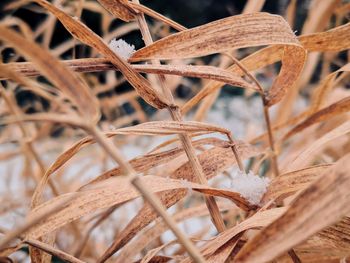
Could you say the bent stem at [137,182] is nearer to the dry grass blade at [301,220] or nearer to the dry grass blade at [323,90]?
the dry grass blade at [301,220]

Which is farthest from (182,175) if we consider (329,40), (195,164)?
(329,40)

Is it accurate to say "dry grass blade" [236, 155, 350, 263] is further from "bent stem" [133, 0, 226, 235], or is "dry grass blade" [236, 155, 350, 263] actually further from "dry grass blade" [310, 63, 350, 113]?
"dry grass blade" [310, 63, 350, 113]

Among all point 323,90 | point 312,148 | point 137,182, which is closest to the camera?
point 137,182

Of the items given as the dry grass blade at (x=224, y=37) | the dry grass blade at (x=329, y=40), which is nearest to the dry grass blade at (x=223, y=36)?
the dry grass blade at (x=224, y=37)

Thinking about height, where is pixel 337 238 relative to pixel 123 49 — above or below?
below

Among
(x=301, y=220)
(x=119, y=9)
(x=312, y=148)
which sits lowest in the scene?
(x=301, y=220)

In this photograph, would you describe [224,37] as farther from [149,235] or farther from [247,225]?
[149,235]
